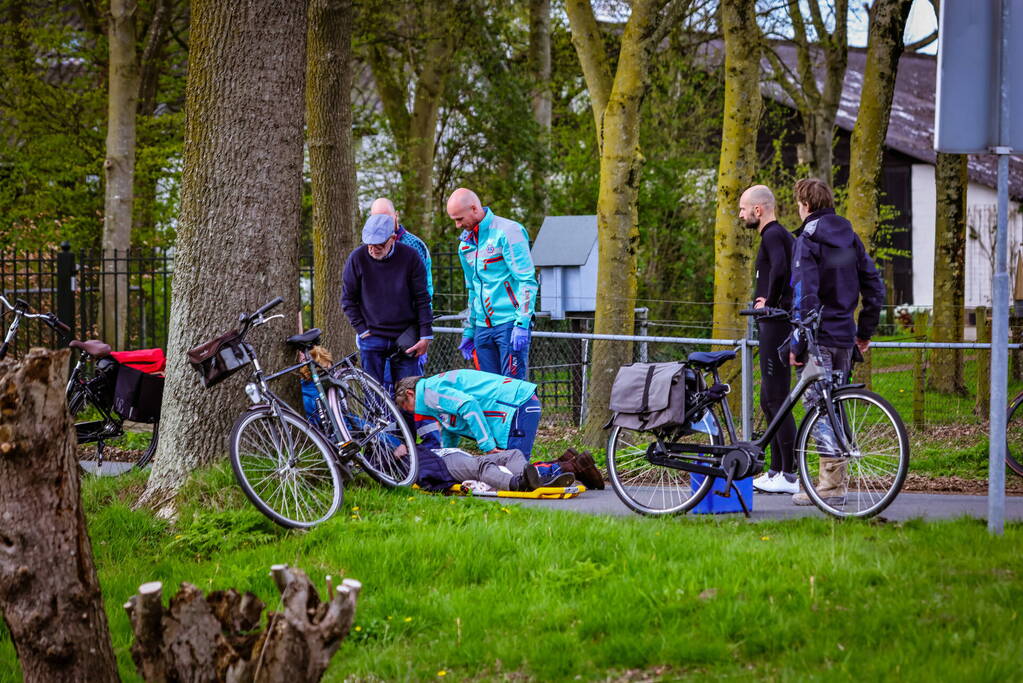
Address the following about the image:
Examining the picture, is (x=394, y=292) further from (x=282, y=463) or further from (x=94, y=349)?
(x=94, y=349)

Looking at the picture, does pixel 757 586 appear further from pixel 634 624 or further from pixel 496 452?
pixel 496 452

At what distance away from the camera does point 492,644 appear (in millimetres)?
5234

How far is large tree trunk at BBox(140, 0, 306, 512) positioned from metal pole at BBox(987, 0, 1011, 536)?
4.54 meters

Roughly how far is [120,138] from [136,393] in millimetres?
8155

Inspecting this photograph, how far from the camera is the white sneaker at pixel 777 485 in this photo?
8.22 m

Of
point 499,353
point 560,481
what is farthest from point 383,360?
point 560,481

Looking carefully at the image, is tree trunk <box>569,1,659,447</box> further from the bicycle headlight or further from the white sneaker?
the bicycle headlight

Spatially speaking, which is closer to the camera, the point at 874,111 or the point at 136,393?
the point at 136,393

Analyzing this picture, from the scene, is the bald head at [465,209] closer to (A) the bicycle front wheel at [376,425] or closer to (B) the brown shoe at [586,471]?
(A) the bicycle front wheel at [376,425]

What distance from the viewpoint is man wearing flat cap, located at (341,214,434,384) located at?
9.27 meters

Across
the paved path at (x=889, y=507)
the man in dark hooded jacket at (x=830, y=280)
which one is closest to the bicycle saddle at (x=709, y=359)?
the man in dark hooded jacket at (x=830, y=280)

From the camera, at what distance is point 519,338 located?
9414 mm

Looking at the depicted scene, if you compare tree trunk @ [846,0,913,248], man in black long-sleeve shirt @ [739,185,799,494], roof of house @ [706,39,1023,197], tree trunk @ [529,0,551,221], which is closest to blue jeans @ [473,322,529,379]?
man in black long-sleeve shirt @ [739,185,799,494]

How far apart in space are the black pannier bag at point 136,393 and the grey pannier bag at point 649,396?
3919 mm
